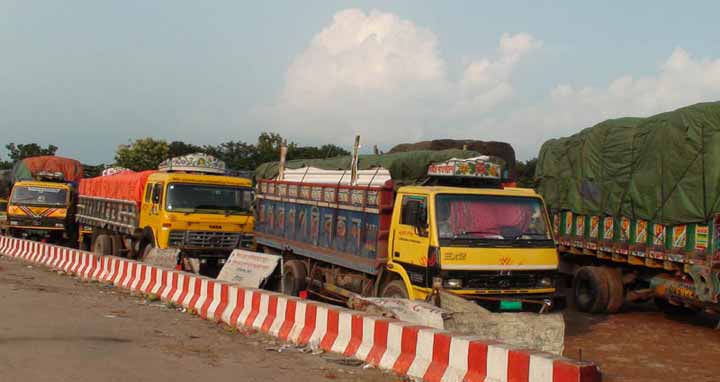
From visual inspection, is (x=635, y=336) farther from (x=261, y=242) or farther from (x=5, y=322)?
(x=5, y=322)

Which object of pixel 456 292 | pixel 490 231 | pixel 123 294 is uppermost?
pixel 490 231

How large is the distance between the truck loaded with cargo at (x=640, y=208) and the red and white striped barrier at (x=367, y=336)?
219 inches

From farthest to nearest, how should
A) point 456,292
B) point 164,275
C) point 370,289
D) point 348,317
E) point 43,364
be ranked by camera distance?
1. point 164,275
2. point 370,289
3. point 456,292
4. point 348,317
5. point 43,364

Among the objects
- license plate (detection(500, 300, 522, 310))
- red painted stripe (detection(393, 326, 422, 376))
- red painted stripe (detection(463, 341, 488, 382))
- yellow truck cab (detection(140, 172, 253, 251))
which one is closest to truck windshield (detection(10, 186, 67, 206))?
yellow truck cab (detection(140, 172, 253, 251))

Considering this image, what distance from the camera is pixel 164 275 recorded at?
525 inches

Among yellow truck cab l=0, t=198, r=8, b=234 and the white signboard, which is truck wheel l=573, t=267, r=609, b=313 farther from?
yellow truck cab l=0, t=198, r=8, b=234

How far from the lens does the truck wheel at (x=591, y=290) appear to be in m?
13.4

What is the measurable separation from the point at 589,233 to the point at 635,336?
2.89 m

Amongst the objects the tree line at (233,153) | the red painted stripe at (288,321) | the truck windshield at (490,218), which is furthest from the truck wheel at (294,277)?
the tree line at (233,153)

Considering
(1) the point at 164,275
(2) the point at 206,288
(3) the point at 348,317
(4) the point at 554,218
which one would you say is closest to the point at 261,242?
(1) the point at 164,275

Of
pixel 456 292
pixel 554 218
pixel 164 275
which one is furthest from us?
pixel 554 218

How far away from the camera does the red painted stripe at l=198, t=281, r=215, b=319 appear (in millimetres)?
11469

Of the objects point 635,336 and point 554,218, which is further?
point 554,218

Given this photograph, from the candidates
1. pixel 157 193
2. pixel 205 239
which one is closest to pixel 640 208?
pixel 205 239
